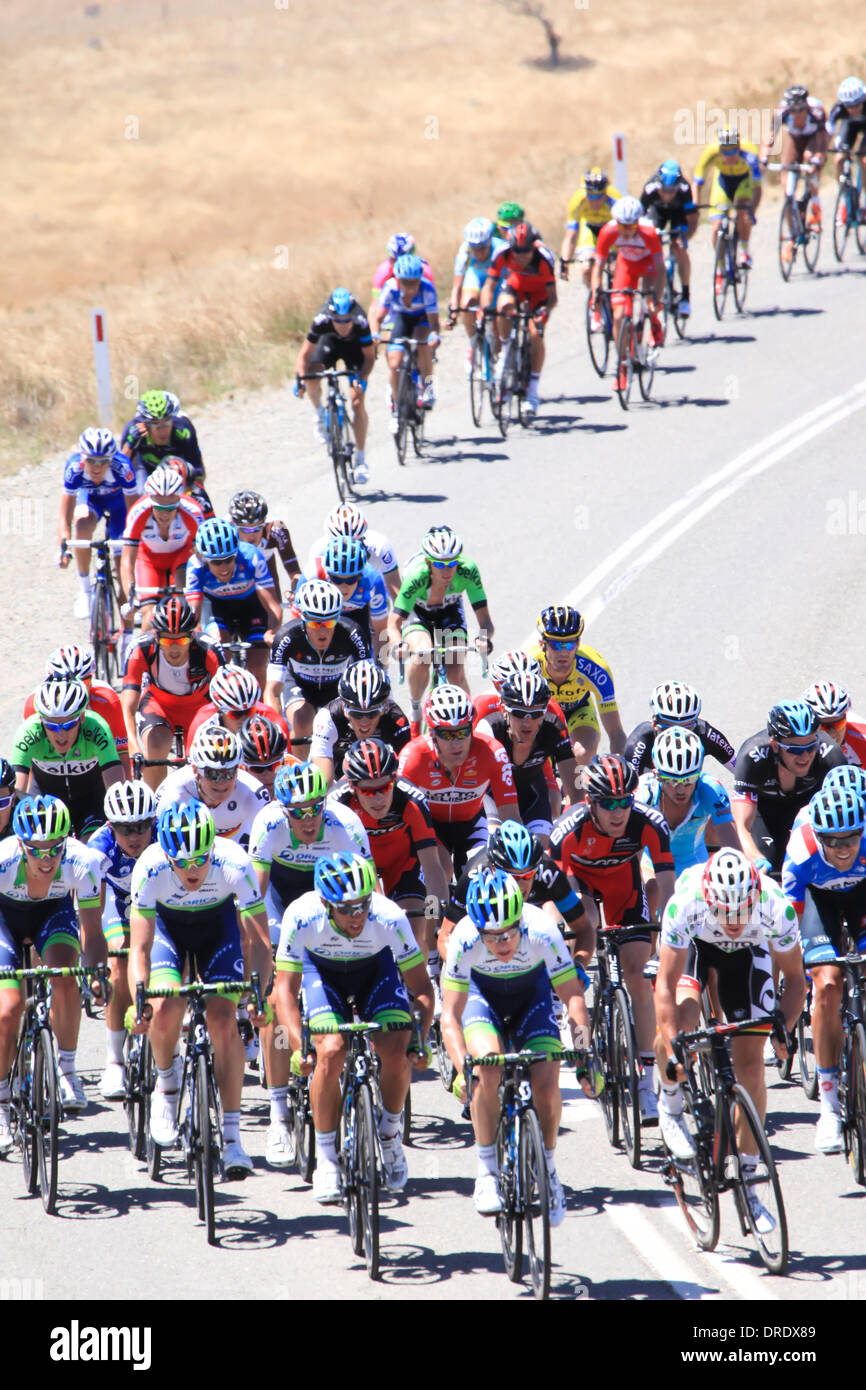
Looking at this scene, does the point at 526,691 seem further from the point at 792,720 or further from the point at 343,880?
the point at 343,880

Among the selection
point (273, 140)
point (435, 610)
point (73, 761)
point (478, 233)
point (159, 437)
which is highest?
point (273, 140)

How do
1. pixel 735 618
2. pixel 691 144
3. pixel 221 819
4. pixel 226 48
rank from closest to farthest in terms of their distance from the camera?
pixel 221 819
pixel 735 618
pixel 691 144
pixel 226 48

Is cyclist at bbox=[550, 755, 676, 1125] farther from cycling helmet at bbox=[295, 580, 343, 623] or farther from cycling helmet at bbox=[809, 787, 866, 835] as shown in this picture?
cycling helmet at bbox=[295, 580, 343, 623]

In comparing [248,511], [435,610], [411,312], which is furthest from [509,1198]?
[411,312]

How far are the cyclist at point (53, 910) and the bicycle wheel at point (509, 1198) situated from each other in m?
2.39

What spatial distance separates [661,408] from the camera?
21.7m

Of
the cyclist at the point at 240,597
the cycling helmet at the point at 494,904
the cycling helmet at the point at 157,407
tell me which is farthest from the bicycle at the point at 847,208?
the cycling helmet at the point at 494,904

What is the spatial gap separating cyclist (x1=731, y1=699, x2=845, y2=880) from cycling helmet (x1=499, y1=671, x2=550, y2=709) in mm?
1144

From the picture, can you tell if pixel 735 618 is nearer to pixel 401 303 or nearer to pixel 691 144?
pixel 401 303

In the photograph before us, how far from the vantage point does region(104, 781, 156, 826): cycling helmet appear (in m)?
9.54

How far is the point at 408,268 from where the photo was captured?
1895 centimetres

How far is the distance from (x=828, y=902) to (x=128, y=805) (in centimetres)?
352

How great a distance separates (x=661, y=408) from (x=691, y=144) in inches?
743
